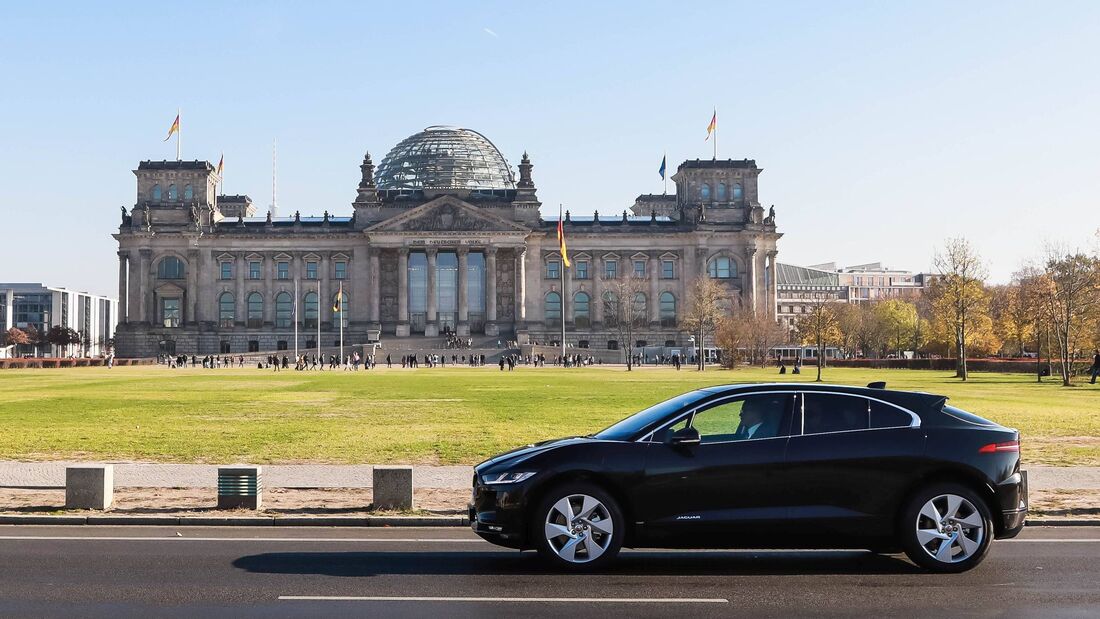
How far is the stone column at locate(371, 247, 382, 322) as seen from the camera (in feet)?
502

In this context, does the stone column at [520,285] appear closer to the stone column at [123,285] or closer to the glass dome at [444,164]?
the glass dome at [444,164]

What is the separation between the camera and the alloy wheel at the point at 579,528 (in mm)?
12711

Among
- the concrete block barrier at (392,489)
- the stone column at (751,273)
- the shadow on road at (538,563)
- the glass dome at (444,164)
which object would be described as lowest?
the shadow on road at (538,563)

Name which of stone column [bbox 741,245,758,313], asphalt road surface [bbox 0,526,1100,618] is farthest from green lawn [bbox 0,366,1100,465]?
stone column [bbox 741,245,758,313]

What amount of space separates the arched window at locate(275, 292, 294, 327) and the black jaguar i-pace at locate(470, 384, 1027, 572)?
146459 millimetres

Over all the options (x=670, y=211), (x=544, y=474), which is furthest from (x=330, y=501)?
(x=670, y=211)

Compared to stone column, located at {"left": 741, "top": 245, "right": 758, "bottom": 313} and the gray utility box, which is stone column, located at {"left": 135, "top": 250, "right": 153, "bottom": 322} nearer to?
stone column, located at {"left": 741, "top": 245, "right": 758, "bottom": 313}

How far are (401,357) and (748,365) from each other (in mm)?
45118

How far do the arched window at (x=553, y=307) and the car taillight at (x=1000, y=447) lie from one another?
143 m

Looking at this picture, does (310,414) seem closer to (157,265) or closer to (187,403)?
(187,403)

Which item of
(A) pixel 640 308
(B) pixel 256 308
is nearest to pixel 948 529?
(A) pixel 640 308

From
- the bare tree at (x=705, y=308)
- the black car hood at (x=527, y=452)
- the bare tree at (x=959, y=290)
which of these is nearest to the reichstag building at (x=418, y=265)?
the bare tree at (x=705, y=308)

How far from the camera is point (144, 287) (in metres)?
153

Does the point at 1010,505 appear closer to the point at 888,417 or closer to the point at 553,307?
the point at 888,417
